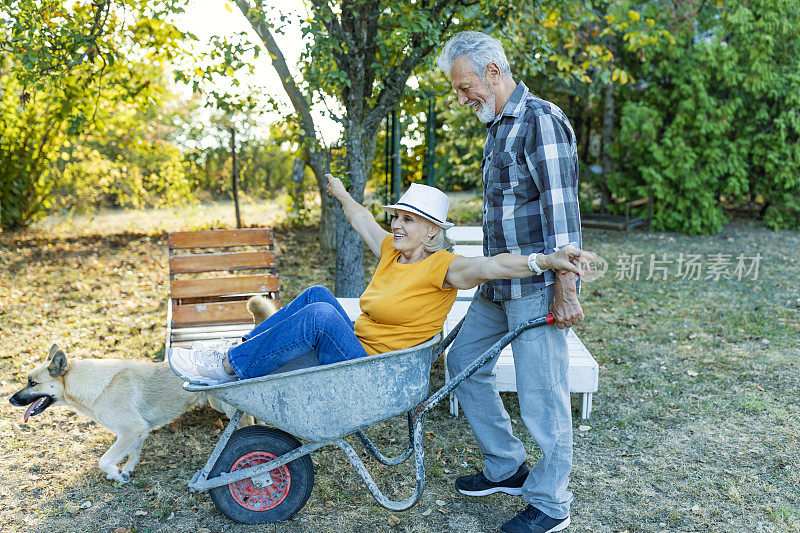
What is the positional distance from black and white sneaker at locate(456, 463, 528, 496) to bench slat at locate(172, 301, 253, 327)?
233 centimetres

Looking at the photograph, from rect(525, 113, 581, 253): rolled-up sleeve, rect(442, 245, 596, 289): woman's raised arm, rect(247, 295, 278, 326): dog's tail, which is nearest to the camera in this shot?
rect(442, 245, 596, 289): woman's raised arm

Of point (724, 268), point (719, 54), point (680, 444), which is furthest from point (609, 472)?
point (719, 54)

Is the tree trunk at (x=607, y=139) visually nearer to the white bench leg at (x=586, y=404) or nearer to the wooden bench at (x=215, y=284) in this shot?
the wooden bench at (x=215, y=284)

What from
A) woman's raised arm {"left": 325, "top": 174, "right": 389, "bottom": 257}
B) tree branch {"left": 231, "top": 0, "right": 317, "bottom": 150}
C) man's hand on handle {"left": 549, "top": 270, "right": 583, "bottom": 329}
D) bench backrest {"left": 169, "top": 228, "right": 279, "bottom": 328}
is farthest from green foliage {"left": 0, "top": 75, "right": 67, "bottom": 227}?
man's hand on handle {"left": 549, "top": 270, "right": 583, "bottom": 329}

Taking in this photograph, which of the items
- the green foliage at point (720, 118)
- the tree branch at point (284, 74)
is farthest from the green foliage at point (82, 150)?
the green foliage at point (720, 118)

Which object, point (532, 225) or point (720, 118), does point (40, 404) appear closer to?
point (532, 225)

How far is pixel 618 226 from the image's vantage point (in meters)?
10.3

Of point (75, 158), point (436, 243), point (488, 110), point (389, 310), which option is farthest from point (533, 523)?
point (75, 158)

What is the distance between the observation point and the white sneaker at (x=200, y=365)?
2.59m

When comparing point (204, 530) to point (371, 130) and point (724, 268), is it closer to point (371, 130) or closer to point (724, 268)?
point (371, 130)

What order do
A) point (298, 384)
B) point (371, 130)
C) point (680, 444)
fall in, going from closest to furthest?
point (298, 384) < point (680, 444) < point (371, 130)

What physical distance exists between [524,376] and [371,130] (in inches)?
125

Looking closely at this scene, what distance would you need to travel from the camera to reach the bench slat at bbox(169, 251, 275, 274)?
4.83m

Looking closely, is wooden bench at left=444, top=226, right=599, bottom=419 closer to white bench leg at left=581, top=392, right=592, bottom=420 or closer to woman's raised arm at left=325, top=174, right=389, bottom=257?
white bench leg at left=581, top=392, right=592, bottom=420
